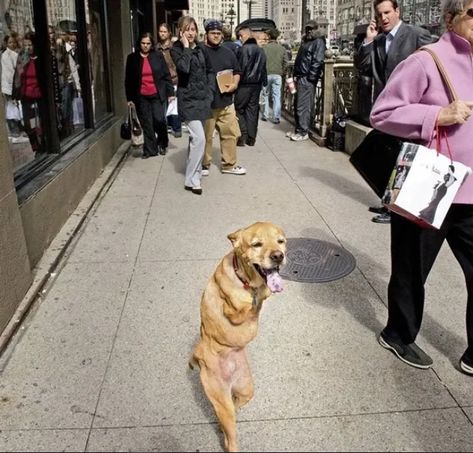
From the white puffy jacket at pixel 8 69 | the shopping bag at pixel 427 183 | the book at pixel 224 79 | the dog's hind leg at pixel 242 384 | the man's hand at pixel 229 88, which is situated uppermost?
the white puffy jacket at pixel 8 69

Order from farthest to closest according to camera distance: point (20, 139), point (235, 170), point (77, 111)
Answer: point (235, 170)
point (77, 111)
point (20, 139)

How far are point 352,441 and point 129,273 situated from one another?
243cm

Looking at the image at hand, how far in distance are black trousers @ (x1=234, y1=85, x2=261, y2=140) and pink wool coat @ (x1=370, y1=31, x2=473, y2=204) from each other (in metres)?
6.89

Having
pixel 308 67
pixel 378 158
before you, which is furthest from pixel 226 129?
pixel 378 158

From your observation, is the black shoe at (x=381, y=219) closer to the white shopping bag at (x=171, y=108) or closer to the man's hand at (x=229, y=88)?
the man's hand at (x=229, y=88)

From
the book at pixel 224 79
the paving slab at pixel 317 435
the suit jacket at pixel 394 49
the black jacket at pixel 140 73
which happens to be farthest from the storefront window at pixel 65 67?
the paving slab at pixel 317 435

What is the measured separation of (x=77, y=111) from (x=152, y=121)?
58.6 inches

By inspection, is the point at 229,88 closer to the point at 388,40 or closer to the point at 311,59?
the point at 388,40

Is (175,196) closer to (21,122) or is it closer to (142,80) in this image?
(21,122)

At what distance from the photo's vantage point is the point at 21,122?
5070mm

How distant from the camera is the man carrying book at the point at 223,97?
682 cm

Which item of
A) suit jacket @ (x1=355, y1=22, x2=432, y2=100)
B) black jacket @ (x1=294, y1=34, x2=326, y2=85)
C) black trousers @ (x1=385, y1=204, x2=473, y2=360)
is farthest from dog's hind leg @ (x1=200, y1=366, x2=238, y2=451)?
black jacket @ (x1=294, y1=34, x2=326, y2=85)

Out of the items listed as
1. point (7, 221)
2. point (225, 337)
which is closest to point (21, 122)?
point (7, 221)

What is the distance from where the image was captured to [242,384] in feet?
7.37
